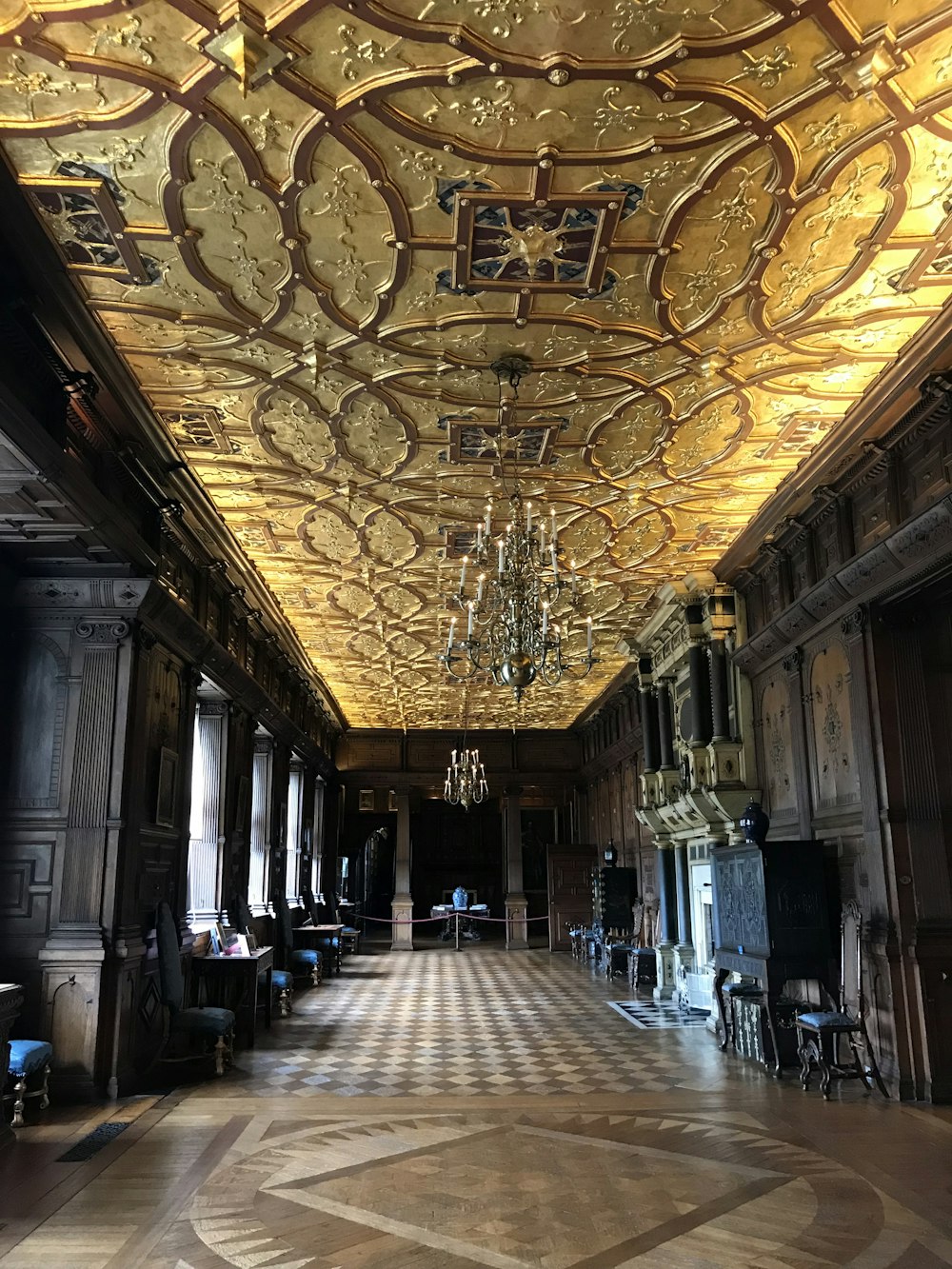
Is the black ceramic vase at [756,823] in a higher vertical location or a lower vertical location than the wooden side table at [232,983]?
higher

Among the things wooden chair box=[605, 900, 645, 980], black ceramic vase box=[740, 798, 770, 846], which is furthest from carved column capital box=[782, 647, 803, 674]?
wooden chair box=[605, 900, 645, 980]

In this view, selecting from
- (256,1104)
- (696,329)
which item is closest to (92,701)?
(256,1104)

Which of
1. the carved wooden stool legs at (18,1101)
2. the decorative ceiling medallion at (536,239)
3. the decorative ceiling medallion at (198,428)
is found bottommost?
the carved wooden stool legs at (18,1101)

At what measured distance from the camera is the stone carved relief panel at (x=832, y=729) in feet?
23.0

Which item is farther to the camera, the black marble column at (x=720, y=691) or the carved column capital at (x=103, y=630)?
the black marble column at (x=720, y=691)

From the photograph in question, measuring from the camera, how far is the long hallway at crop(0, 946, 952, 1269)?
3766 mm

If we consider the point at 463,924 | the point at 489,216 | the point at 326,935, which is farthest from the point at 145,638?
the point at 463,924

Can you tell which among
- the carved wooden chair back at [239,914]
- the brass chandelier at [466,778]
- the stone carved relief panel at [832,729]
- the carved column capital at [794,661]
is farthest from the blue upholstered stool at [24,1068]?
the brass chandelier at [466,778]

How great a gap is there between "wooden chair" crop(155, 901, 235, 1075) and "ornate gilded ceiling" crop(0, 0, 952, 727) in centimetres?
351

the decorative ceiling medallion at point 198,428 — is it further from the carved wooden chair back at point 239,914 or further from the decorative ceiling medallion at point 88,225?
the carved wooden chair back at point 239,914

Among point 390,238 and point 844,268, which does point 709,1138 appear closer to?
point 844,268

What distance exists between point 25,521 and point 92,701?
1.48 m

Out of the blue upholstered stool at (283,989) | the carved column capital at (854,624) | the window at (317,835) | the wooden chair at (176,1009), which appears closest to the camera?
the carved column capital at (854,624)

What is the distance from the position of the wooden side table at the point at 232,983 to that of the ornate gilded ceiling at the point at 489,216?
420 centimetres
